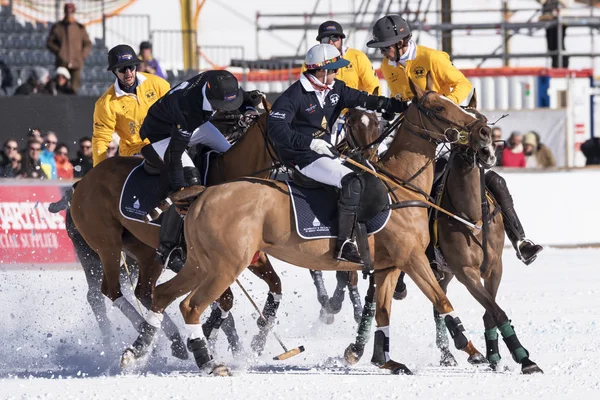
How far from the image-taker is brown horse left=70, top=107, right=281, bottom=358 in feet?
30.7

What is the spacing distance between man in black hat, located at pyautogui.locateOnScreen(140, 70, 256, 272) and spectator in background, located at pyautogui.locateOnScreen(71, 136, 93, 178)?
6.56 metres

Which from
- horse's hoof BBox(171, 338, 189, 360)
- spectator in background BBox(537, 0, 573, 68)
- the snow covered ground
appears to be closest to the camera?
the snow covered ground

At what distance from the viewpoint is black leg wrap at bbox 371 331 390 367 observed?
8.41m

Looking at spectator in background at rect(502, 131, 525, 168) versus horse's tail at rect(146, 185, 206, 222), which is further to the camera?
spectator in background at rect(502, 131, 525, 168)

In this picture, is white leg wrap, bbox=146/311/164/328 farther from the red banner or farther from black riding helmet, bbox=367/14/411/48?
the red banner

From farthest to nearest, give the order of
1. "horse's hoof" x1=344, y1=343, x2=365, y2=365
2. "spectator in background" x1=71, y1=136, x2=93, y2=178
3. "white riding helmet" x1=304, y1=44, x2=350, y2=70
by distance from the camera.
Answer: "spectator in background" x1=71, y1=136, x2=93, y2=178
"horse's hoof" x1=344, y1=343, x2=365, y2=365
"white riding helmet" x1=304, y1=44, x2=350, y2=70

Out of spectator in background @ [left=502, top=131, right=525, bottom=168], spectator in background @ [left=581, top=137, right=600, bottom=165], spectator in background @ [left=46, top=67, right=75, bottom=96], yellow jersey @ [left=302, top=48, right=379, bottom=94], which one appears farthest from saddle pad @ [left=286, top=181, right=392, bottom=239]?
spectator in background @ [left=581, top=137, right=600, bottom=165]

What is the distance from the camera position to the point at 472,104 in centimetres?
869

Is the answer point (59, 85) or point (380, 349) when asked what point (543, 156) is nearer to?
point (59, 85)

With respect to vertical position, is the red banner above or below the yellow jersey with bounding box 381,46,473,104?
below

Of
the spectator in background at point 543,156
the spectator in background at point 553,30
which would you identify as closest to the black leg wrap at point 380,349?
the spectator in background at point 543,156

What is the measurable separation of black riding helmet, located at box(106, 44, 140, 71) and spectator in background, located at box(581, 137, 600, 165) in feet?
40.1

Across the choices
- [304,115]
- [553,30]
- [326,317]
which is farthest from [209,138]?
[553,30]

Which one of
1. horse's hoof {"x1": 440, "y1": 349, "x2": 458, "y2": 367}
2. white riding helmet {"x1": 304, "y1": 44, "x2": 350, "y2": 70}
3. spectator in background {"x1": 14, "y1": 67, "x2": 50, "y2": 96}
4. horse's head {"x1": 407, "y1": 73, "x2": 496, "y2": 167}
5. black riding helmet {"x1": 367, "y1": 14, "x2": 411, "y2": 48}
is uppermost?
black riding helmet {"x1": 367, "y1": 14, "x2": 411, "y2": 48}
